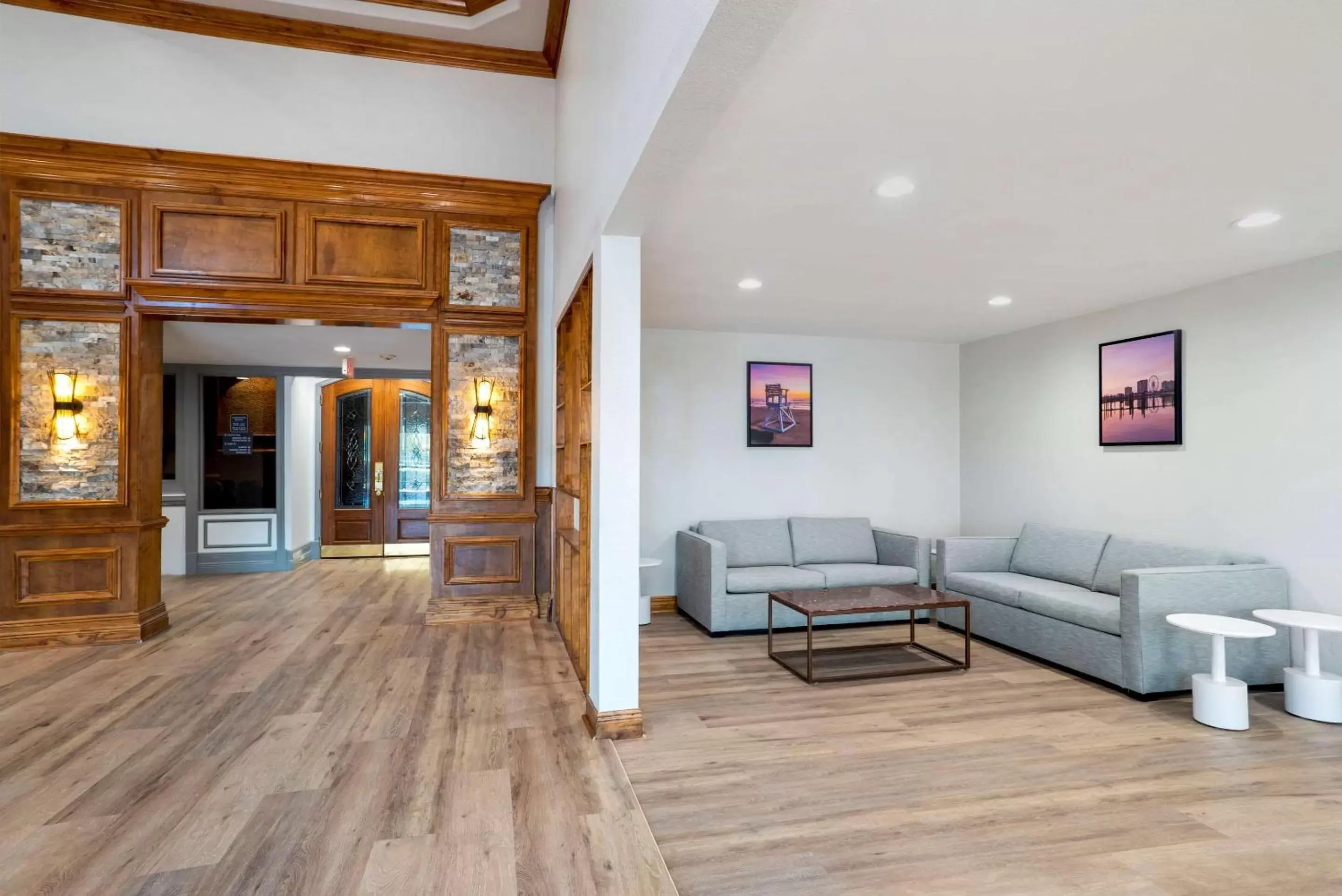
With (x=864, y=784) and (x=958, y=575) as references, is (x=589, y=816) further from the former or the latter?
(x=958, y=575)

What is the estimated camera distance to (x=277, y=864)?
2178 millimetres

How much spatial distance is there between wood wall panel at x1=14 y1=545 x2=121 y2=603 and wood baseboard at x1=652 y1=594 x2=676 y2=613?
394 cm

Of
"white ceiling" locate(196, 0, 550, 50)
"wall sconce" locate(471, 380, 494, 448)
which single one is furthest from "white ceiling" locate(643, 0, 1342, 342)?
"white ceiling" locate(196, 0, 550, 50)

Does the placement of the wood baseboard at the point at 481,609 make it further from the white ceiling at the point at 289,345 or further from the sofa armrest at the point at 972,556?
the sofa armrest at the point at 972,556

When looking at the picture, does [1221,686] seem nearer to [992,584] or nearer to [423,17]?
[992,584]

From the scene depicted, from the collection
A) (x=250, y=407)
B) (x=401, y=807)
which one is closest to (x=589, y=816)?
(x=401, y=807)

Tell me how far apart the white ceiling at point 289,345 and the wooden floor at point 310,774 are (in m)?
2.62

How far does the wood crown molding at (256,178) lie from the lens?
4.60m

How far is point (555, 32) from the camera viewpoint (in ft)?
16.5

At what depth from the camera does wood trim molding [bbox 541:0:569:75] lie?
185 inches

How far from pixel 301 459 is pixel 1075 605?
830cm

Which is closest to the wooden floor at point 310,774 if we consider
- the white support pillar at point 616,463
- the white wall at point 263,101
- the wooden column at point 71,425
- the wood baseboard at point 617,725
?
the wood baseboard at point 617,725

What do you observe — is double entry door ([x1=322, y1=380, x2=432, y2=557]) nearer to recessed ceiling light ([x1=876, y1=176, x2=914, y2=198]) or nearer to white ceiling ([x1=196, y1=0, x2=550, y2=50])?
white ceiling ([x1=196, y1=0, x2=550, y2=50])

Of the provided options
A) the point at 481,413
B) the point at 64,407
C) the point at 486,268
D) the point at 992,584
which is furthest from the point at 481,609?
the point at 992,584
